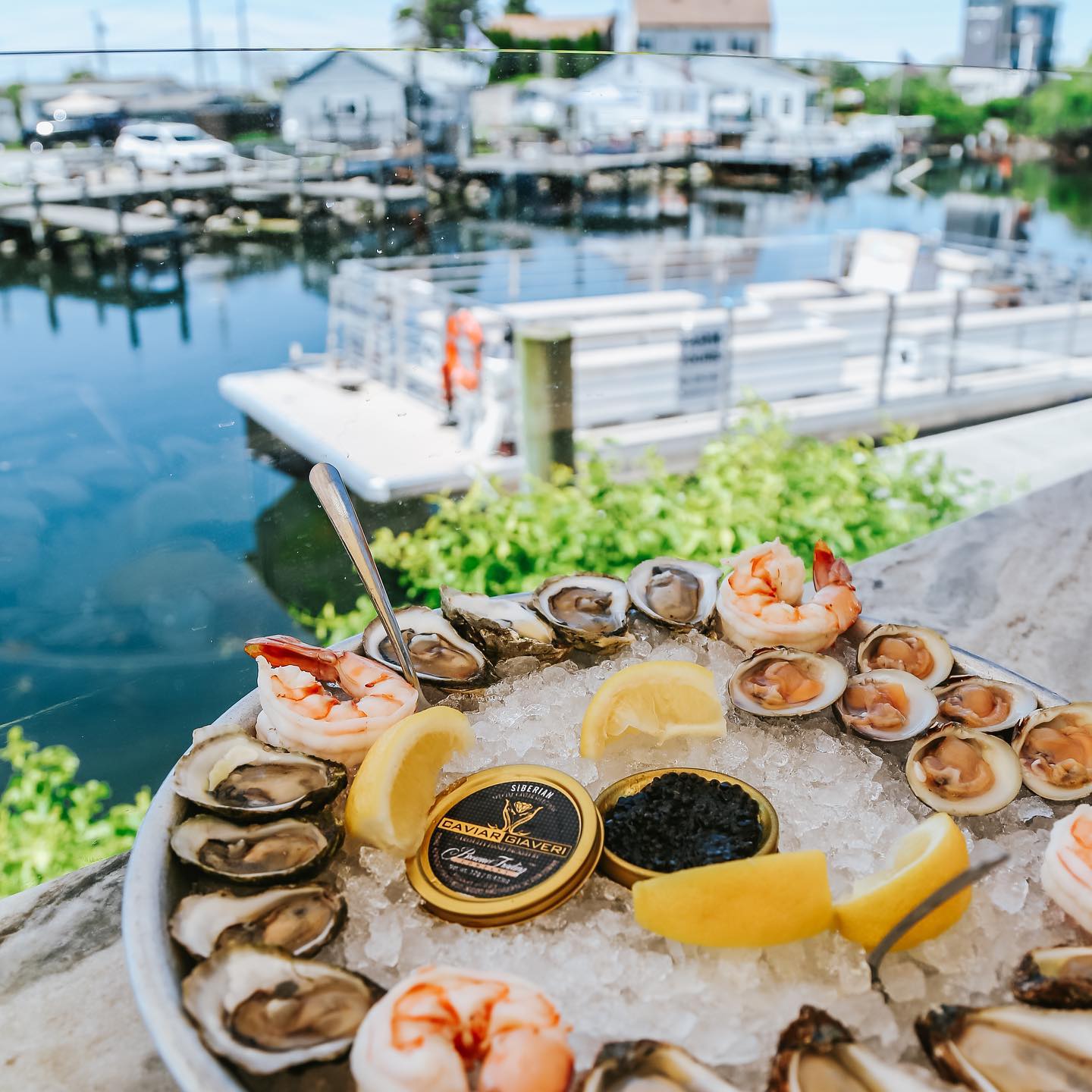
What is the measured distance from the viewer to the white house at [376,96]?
1.56 meters

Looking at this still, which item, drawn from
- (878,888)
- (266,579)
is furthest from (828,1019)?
(266,579)

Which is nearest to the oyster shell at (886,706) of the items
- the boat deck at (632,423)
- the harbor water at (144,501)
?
the boat deck at (632,423)

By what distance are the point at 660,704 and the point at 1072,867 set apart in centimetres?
37

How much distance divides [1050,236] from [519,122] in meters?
9.09

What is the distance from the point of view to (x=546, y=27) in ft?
7.86

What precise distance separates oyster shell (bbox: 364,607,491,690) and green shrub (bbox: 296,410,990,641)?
2.78 feet

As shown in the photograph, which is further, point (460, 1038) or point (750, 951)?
point (750, 951)

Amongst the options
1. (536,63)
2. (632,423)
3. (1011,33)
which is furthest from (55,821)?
(1011,33)

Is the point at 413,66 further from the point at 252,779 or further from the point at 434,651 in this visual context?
the point at 252,779

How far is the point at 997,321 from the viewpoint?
7113mm

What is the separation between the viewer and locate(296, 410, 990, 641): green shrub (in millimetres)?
2445

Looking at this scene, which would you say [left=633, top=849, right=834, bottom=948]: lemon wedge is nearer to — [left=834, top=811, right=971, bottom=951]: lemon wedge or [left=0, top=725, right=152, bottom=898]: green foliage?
[left=834, top=811, right=971, bottom=951]: lemon wedge

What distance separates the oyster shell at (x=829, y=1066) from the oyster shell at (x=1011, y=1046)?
0.10 ft

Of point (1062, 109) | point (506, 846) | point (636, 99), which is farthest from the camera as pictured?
point (1062, 109)
